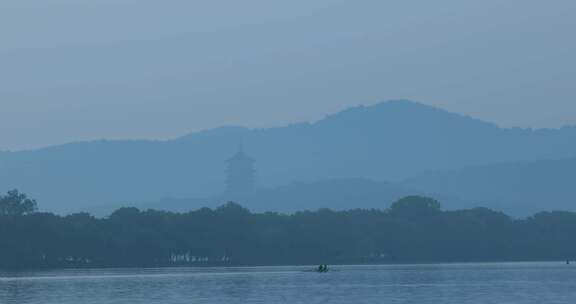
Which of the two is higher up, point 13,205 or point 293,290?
point 13,205

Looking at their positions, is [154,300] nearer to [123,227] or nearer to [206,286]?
[206,286]

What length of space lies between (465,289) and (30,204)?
10596cm

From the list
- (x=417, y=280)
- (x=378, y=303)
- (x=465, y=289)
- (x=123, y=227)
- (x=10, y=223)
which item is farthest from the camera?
(x=123, y=227)

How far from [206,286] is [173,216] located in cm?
8095

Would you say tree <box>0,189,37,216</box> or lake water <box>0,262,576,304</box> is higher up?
tree <box>0,189,37,216</box>

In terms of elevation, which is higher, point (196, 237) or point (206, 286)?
point (196, 237)

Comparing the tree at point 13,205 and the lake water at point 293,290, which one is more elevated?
the tree at point 13,205

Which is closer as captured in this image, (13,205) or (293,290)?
(293,290)

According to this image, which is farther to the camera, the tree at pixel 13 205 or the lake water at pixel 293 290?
the tree at pixel 13 205

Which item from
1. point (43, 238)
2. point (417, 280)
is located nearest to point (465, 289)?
point (417, 280)

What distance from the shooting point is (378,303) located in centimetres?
8919

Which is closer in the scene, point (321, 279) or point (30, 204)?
point (321, 279)

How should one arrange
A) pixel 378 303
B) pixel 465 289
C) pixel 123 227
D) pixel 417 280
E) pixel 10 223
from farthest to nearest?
pixel 123 227 → pixel 10 223 → pixel 417 280 → pixel 465 289 → pixel 378 303

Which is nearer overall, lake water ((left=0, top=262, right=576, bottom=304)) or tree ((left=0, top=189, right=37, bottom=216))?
lake water ((left=0, top=262, right=576, bottom=304))
